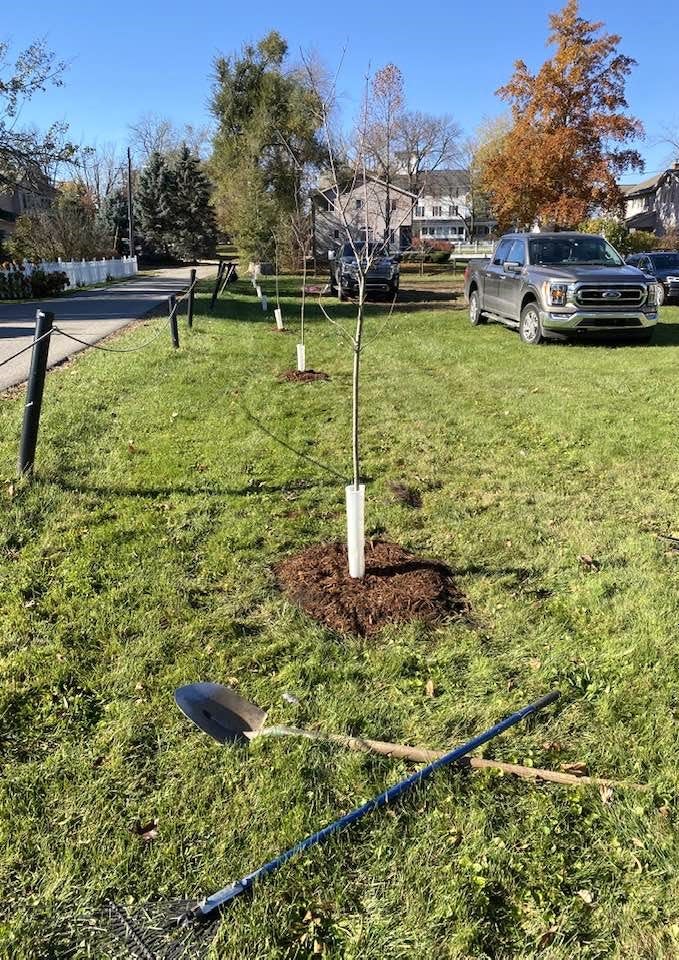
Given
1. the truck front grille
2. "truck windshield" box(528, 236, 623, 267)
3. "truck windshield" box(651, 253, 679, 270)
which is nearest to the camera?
the truck front grille

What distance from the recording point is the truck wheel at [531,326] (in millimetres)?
12411

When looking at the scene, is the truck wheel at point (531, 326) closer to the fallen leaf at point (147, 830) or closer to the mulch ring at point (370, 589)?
the mulch ring at point (370, 589)

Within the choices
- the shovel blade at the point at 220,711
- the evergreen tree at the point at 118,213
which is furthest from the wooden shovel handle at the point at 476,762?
the evergreen tree at the point at 118,213

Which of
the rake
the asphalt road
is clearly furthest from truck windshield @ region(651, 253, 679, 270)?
the rake

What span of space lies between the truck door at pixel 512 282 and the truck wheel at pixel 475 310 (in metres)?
1.74

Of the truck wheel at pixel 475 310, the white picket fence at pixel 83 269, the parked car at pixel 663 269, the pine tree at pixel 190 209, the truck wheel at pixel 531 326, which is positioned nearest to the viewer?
the truck wheel at pixel 531 326

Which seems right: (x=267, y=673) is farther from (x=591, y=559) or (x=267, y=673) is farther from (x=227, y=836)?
(x=591, y=559)

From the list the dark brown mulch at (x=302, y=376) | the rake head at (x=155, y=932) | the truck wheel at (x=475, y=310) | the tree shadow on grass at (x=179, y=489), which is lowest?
the rake head at (x=155, y=932)

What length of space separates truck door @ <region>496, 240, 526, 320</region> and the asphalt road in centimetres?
797

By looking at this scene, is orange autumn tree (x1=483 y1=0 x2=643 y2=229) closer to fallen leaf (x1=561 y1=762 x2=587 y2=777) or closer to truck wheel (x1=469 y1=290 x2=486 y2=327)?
truck wheel (x1=469 y1=290 x2=486 y2=327)

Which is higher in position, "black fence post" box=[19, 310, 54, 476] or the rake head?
"black fence post" box=[19, 310, 54, 476]

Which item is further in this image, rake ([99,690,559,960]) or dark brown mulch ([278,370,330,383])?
dark brown mulch ([278,370,330,383])

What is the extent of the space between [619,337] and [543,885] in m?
12.5

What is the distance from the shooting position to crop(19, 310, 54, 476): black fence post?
16.7 ft
